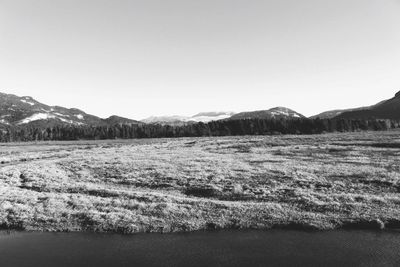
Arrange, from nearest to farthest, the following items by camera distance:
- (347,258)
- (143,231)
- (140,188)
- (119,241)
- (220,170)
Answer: (347,258)
(119,241)
(143,231)
(140,188)
(220,170)

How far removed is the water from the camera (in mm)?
19438

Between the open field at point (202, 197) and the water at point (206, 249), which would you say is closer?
the water at point (206, 249)

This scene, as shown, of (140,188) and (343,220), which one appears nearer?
(343,220)

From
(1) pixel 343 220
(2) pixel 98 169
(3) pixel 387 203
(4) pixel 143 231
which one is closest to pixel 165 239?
(4) pixel 143 231

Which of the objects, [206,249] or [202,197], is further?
[202,197]

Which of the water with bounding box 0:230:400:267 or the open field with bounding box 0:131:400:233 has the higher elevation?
the open field with bounding box 0:131:400:233

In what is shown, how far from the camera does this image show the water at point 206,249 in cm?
1944

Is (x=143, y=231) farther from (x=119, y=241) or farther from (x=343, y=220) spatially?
(x=343, y=220)

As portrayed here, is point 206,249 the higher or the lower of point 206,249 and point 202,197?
the lower

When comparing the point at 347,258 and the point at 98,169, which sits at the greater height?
the point at 98,169

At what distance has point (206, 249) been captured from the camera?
21.3m

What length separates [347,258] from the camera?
768 inches

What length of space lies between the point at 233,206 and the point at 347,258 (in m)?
11.1

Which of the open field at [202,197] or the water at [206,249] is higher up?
the open field at [202,197]
